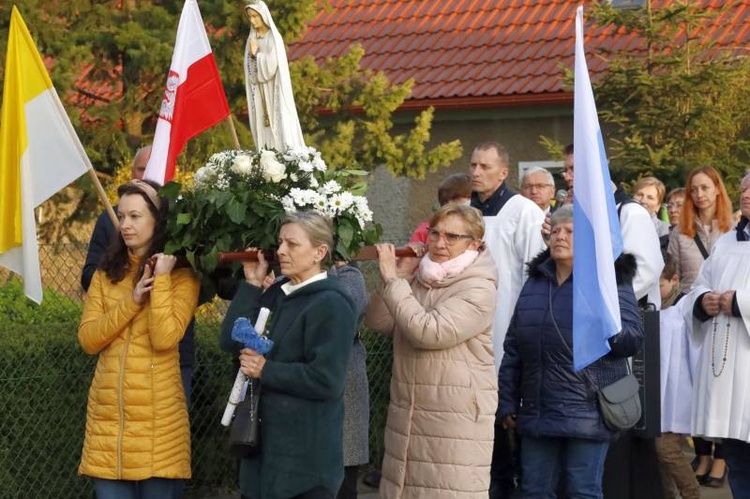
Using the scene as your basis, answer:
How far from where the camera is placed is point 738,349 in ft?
25.9

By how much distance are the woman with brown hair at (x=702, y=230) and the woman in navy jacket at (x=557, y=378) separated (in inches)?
106

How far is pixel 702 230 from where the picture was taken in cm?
1005

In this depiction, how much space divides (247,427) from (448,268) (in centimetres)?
141

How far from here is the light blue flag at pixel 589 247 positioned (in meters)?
6.75

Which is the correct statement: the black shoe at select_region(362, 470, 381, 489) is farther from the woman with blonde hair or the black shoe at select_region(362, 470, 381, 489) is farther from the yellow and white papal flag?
the yellow and white papal flag

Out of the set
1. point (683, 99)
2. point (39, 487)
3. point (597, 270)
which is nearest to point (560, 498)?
point (597, 270)

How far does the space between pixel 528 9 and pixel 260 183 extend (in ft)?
41.8

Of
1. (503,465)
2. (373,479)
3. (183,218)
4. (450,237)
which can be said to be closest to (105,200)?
(183,218)

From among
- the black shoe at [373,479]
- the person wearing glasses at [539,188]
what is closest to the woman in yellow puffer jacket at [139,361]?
the black shoe at [373,479]

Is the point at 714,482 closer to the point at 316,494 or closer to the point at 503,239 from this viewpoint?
the point at 503,239

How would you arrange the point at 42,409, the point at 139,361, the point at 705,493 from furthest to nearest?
the point at 705,493 < the point at 42,409 < the point at 139,361

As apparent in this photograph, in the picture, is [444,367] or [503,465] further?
[503,465]

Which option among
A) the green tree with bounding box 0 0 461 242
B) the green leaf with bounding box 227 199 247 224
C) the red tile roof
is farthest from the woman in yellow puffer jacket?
the red tile roof

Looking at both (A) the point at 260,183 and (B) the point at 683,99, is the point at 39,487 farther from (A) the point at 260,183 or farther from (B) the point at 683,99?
(B) the point at 683,99
